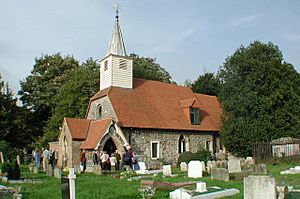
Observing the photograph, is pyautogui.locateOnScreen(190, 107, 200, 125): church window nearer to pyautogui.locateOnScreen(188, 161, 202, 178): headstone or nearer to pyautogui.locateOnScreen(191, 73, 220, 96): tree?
pyautogui.locateOnScreen(191, 73, 220, 96): tree

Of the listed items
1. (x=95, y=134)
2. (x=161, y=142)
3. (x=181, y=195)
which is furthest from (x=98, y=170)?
(x=181, y=195)

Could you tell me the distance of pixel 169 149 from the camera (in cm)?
3412

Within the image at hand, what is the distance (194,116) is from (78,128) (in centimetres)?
1126

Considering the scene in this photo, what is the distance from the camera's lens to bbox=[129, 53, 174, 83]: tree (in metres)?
52.5

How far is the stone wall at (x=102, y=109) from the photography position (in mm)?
32656

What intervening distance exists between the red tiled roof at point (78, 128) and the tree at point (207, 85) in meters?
21.9

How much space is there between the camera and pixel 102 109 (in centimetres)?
3391

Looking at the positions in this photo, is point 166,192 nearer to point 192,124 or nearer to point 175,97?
point 192,124

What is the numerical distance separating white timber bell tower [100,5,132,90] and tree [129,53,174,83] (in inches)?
595

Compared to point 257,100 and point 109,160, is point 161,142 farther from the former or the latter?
point 257,100

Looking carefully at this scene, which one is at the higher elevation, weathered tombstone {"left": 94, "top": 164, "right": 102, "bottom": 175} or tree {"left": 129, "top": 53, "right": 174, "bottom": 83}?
tree {"left": 129, "top": 53, "right": 174, "bottom": 83}

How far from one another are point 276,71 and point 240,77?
3115mm

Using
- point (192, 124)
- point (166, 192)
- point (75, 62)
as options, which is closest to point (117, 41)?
point (192, 124)

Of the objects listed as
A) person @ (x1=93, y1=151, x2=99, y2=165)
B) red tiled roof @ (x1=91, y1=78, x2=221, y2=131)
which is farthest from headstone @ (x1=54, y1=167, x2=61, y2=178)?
red tiled roof @ (x1=91, y1=78, x2=221, y2=131)
